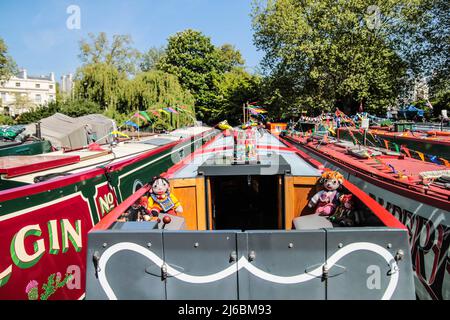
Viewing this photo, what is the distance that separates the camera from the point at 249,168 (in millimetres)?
4000

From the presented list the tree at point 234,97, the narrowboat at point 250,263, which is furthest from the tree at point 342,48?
the narrowboat at point 250,263

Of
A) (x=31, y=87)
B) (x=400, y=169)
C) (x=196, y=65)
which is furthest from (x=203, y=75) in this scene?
(x=31, y=87)

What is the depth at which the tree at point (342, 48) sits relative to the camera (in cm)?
2119

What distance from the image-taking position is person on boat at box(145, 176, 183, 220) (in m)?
3.94

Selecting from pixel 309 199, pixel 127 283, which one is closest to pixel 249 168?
pixel 309 199

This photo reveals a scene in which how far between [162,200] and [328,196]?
6.33ft

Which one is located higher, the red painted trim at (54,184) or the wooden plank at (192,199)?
the red painted trim at (54,184)

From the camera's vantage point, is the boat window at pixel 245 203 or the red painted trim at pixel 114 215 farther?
the boat window at pixel 245 203

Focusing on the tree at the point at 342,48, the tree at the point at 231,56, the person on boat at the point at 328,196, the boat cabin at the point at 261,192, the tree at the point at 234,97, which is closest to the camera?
the person on boat at the point at 328,196

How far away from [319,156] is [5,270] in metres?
6.14

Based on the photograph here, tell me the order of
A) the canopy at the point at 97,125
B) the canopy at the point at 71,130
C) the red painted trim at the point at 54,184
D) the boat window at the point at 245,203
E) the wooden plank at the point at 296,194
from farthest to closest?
the canopy at the point at 97,125 < the canopy at the point at 71,130 < the boat window at the point at 245,203 < the wooden plank at the point at 296,194 < the red painted trim at the point at 54,184

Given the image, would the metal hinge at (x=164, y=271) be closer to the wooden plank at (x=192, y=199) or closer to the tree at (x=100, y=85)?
the wooden plank at (x=192, y=199)

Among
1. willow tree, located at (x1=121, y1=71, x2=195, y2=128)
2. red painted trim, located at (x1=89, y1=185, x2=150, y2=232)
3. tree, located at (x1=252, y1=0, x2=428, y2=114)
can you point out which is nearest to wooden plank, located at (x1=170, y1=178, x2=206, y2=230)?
red painted trim, located at (x1=89, y1=185, x2=150, y2=232)

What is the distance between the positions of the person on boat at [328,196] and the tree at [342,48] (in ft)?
62.2
